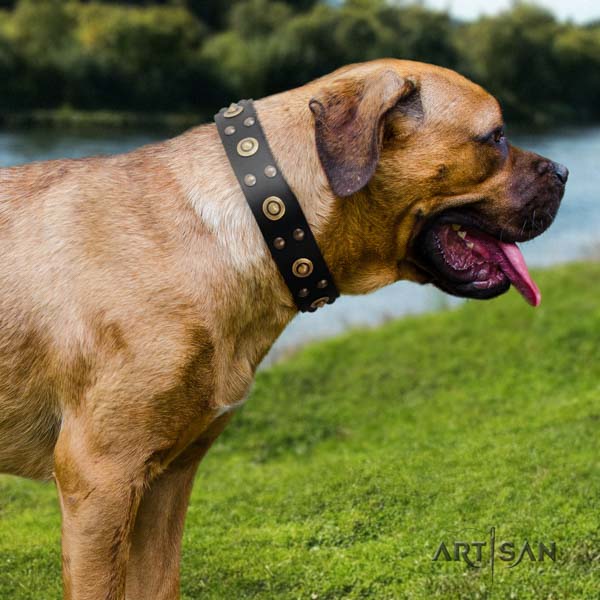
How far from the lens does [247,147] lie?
10.8ft

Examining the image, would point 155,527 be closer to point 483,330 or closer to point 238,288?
point 238,288

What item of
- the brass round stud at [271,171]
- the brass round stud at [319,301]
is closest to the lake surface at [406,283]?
the brass round stud at [319,301]

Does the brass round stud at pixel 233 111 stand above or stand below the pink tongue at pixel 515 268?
above

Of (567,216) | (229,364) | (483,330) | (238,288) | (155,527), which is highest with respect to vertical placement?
(238,288)

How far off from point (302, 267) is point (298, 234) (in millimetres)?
131

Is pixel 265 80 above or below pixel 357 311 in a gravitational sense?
below

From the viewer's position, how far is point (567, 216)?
22.9m

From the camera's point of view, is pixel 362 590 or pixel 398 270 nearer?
pixel 398 270

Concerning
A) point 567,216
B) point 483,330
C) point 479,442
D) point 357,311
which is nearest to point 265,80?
point 567,216

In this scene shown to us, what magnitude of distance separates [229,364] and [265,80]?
1814 inches

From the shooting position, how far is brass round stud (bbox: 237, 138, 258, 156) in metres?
3.27

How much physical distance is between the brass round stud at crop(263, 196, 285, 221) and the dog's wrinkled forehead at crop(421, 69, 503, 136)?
710mm

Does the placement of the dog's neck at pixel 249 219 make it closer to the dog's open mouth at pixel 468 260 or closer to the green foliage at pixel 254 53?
the dog's open mouth at pixel 468 260

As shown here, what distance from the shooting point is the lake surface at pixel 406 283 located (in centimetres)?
Answer: 1311
